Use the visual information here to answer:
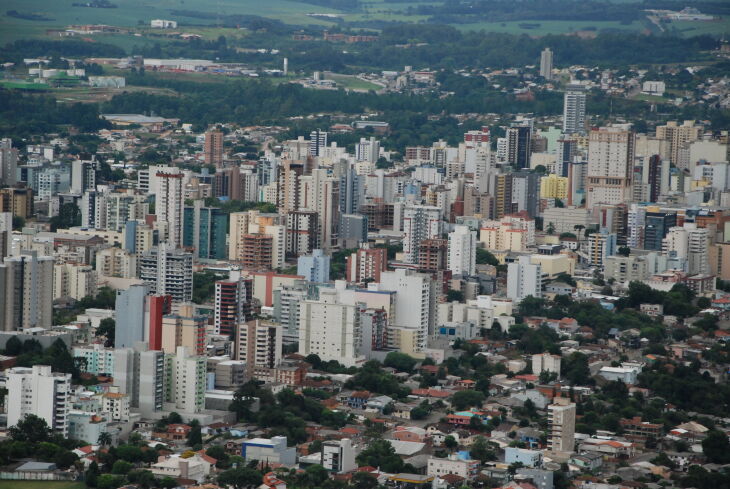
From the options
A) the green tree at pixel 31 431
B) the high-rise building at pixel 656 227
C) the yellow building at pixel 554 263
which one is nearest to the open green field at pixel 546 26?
the high-rise building at pixel 656 227

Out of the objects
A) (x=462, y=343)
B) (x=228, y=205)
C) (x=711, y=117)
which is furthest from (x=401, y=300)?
(x=711, y=117)

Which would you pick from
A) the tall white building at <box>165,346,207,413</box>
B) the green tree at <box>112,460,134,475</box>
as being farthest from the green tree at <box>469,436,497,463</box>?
the green tree at <box>112,460,134,475</box>

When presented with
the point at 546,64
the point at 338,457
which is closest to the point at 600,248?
the point at 338,457

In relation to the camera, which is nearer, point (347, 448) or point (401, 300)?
point (347, 448)

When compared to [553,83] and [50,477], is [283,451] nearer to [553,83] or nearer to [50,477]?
[50,477]

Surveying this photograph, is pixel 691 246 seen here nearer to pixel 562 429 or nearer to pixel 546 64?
pixel 562 429

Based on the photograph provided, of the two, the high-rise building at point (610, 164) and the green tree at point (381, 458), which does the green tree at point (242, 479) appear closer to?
the green tree at point (381, 458)
